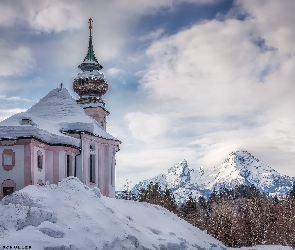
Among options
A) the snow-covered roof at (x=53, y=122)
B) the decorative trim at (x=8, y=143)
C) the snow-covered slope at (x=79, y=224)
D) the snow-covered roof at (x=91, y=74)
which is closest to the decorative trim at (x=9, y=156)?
the decorative trim at (x=8, y=143)

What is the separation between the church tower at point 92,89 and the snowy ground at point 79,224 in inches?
737

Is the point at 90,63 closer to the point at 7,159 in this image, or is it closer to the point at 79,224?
the point at 7,159

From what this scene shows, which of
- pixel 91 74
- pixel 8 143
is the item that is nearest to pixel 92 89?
pixel 91 74

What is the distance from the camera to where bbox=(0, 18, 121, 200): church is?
24.5 metres

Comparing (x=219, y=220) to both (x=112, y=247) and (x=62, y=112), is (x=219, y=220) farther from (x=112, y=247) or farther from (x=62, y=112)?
(x=112, y=247)

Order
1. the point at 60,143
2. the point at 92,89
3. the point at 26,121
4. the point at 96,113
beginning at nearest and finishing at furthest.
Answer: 1. the point at 26,121
2. the point at 60,143
3. the point at 96,113
4. the point at 92,89

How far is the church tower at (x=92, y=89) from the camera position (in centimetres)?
4131

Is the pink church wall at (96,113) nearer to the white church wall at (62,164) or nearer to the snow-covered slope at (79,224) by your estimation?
the white church wall at (62,164)

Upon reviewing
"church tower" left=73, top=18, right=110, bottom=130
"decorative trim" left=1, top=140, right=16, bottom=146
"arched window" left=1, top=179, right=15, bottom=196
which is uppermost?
"church tower" left=73, top=18, right=110, bottom=130

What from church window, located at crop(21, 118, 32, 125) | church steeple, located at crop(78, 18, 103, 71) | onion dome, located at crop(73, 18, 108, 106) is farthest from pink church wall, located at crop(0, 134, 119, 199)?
church steeple, located at crop(78, 18, 103, 71)

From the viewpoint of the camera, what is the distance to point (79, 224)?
17109mm

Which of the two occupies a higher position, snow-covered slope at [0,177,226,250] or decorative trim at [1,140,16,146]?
decorative trim at [1,140,16,146]

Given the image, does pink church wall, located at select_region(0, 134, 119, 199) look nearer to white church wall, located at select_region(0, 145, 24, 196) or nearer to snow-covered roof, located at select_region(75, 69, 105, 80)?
white church wall, located at select_region(0, 145, 24, 196)

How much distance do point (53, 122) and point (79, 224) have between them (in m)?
15.0
